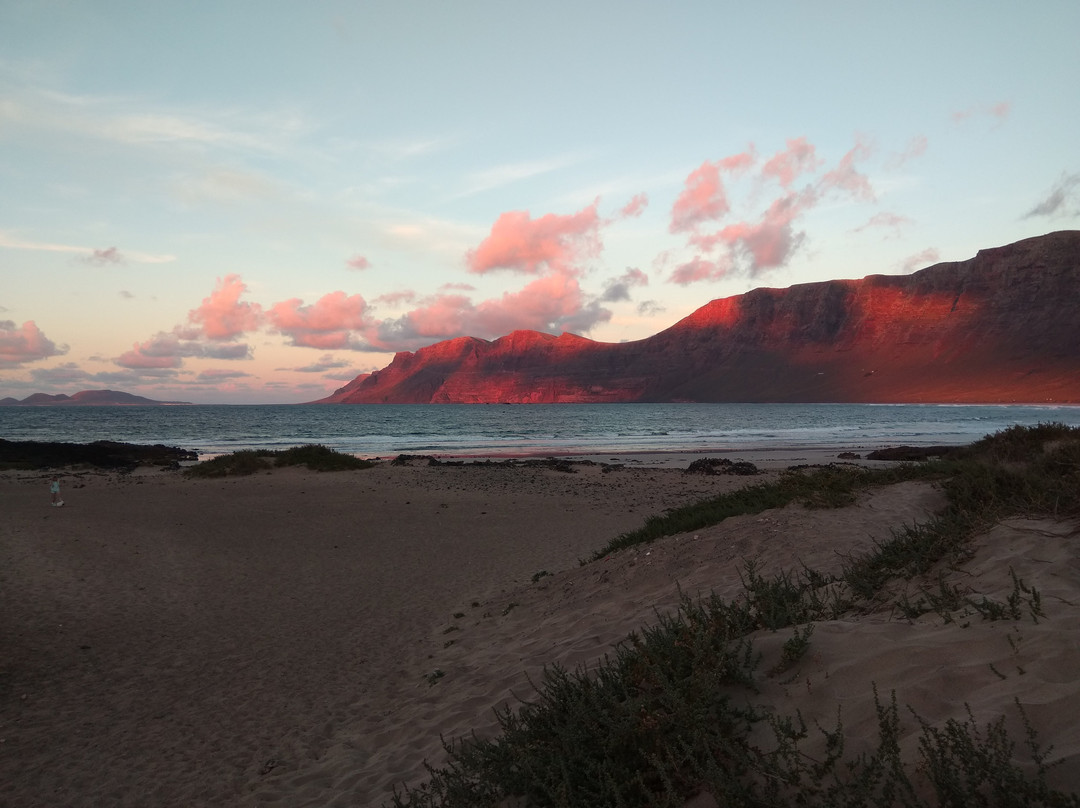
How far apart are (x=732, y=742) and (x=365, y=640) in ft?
19.8

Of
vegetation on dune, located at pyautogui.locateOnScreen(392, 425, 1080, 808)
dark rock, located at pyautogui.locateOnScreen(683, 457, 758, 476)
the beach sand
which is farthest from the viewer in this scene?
dark rock, located at pyautogui.locateOnScreen(683, 457, 758, 476)

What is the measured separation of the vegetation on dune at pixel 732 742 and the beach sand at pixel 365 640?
17 centimetres

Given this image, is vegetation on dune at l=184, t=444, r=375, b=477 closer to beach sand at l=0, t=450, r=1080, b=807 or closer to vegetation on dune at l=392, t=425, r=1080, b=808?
beach sand at l=0, t=450, r=1080, b=807

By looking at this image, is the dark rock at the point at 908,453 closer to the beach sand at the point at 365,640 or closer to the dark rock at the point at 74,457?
the beach sand at the point at 365,640

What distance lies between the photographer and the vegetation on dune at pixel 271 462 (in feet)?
84.3

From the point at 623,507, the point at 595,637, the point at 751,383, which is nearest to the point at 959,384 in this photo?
the point at 751,383

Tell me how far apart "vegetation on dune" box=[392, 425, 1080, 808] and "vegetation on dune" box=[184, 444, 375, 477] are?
2347cm

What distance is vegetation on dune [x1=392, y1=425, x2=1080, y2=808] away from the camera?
2.61m

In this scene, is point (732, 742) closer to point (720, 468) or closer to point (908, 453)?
point (720, 468)

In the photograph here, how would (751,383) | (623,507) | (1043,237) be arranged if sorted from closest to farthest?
(623,507) < (1043,237) < (751,383)

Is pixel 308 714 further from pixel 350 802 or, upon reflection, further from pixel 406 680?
pixel 350 802

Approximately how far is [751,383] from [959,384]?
198 feet

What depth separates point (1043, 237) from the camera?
175375 millimetres

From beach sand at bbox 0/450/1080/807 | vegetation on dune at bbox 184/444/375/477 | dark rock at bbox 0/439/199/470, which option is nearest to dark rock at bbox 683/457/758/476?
beach sand at bbox 0/450/1080/807
